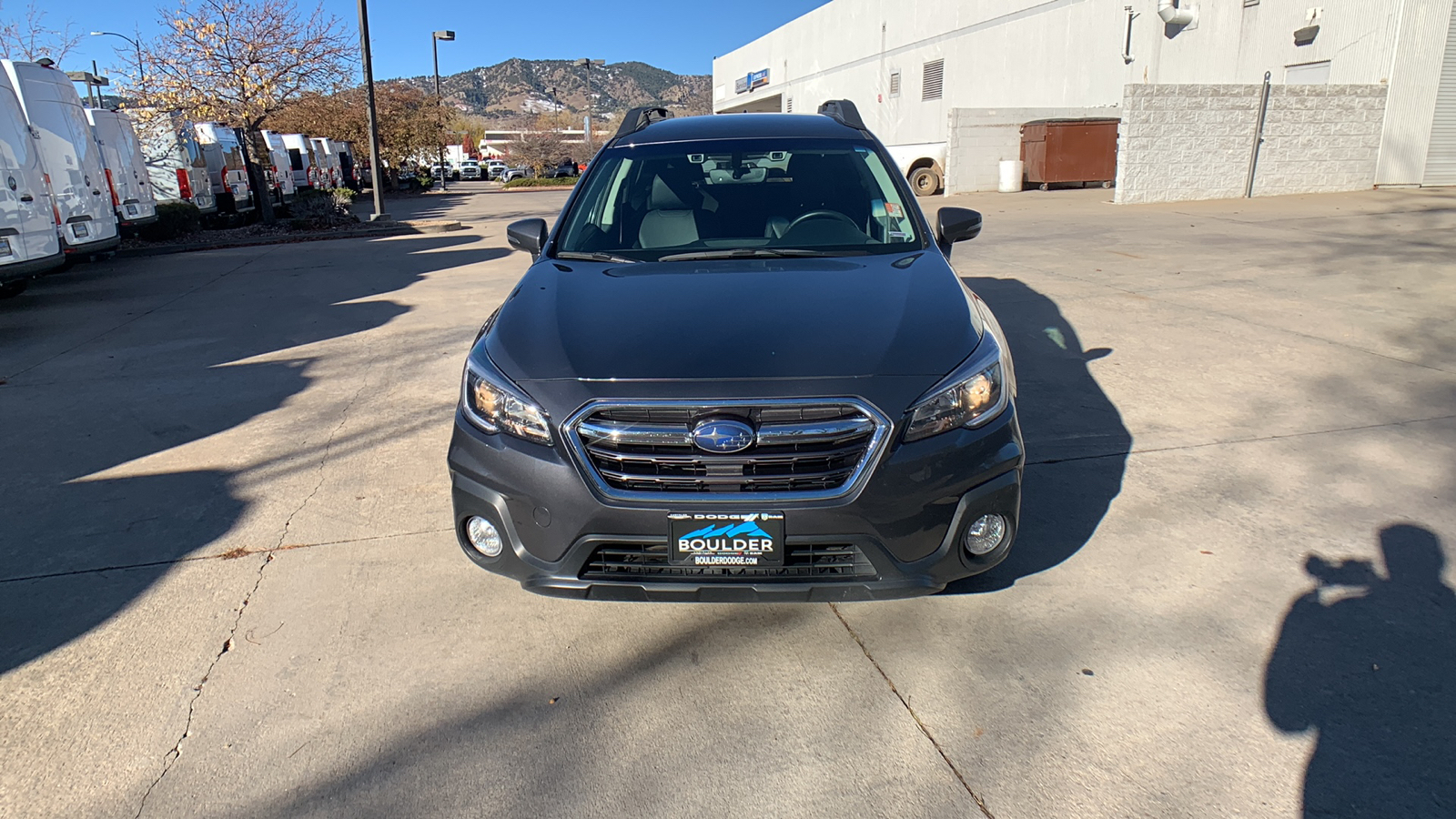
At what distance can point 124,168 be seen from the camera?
14852 millimetres

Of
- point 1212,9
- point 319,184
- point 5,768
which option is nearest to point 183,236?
point 319,184

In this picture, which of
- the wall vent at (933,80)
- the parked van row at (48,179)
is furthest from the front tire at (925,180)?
the parked van row at (48,179)

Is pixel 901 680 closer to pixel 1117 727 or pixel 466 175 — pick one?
pixel 1117 727

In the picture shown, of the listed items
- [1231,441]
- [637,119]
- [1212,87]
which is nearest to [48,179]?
[637,119]

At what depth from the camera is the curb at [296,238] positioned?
1589 cm

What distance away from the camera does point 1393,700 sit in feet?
8.69

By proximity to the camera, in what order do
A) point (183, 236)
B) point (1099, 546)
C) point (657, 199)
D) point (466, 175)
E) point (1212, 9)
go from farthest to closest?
1. point (466, 175)
2. point (1212, 9)
3. point (183, 236)
4. point (657, 199)
5. point (1099, 546)

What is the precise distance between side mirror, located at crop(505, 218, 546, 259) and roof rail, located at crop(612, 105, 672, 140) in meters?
0.85

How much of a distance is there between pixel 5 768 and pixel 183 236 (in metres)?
18.0

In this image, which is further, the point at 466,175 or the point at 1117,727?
the point at 466,175

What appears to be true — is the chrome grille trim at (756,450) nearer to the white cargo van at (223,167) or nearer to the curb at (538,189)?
the white cargo van at (223,167)

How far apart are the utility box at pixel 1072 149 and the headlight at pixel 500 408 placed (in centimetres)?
2518

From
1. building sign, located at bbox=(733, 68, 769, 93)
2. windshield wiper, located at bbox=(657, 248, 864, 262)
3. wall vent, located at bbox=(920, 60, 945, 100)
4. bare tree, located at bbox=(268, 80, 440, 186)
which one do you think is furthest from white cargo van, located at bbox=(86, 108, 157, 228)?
building sign, located at bbox=(733, 68, 769, 93)

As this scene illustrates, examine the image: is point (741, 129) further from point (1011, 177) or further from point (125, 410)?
point (1011, 177)
